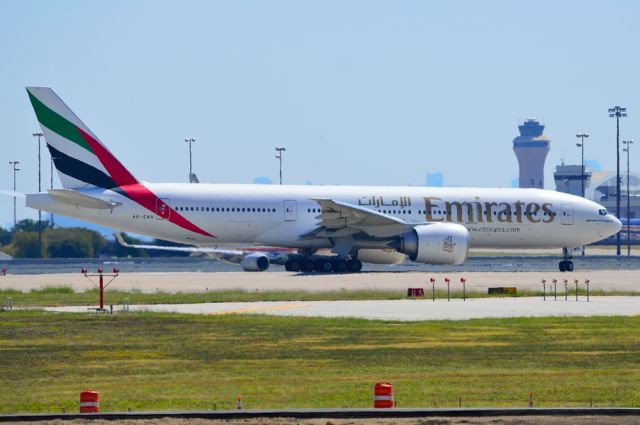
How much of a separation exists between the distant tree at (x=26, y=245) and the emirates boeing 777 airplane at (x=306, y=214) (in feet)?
72.8

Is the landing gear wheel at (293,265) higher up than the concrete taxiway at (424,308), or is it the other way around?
the landing gear wheel at (293,265)

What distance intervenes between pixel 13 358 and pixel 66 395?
16.4ft

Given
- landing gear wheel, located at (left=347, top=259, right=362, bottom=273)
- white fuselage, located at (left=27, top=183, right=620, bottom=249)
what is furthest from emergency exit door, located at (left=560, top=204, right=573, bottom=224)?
landing gear wheel, located at (left=347, top=259, right=362, bottom=273)

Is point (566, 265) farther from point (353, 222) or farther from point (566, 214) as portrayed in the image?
point (353, 222)

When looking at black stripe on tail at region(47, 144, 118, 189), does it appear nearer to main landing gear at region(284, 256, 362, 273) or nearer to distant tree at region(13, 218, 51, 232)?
main landing gear at region(284, 256, 362, 273)

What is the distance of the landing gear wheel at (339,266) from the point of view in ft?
184

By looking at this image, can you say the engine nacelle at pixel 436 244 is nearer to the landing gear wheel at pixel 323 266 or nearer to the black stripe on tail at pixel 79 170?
the landing gear wheel at pixel 323 266

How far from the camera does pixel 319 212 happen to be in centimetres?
5653

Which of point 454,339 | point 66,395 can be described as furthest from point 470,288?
point 66,395

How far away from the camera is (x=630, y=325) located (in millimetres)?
29547

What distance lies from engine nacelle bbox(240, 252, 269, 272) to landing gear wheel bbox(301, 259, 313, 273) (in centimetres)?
208

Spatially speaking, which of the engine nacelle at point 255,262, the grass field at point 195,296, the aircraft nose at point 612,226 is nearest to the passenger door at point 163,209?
the engine nacelle at point 255,262

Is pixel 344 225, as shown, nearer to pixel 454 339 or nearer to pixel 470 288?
pixel 470 288

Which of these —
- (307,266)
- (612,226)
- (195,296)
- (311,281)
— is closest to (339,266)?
(307,266)
